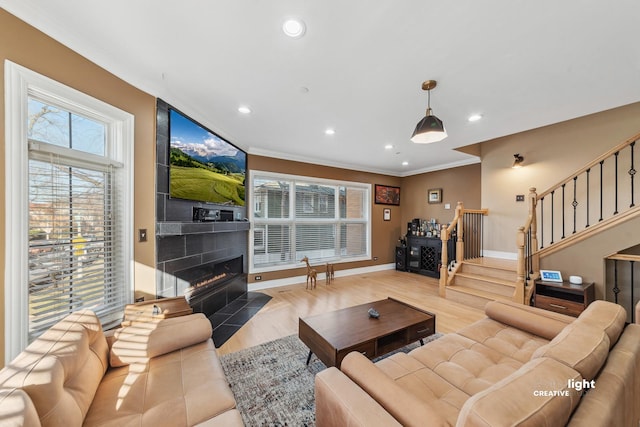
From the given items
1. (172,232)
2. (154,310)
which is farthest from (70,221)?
(154,310)

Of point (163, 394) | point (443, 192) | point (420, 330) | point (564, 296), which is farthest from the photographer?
point (443, 192)

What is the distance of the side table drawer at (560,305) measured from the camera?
2.81m

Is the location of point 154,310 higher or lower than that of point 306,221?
lower

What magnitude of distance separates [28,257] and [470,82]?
369 centimetres

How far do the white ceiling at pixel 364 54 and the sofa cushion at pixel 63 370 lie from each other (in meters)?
1.94

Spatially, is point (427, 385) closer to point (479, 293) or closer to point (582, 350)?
point (582, 350)

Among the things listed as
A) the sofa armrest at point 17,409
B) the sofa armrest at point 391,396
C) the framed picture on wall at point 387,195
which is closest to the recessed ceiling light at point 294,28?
the sofa armrest at point 391,396

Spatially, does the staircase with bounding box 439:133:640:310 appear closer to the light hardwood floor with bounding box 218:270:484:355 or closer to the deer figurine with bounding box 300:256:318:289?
the light hardwood floor with bounding box 218:270:484:355

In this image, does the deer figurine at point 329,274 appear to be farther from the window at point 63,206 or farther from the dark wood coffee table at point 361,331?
the window at point 63,206

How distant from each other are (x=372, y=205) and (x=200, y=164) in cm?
426

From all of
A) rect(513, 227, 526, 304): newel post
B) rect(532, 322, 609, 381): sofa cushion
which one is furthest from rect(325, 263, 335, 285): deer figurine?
rect(532, 322, 609, 381): sofa cushion

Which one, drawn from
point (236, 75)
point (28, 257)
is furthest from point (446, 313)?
point (28, 257)

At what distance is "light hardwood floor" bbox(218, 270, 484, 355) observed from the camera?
2.82 meters

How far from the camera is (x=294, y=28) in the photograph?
1.58 metres
